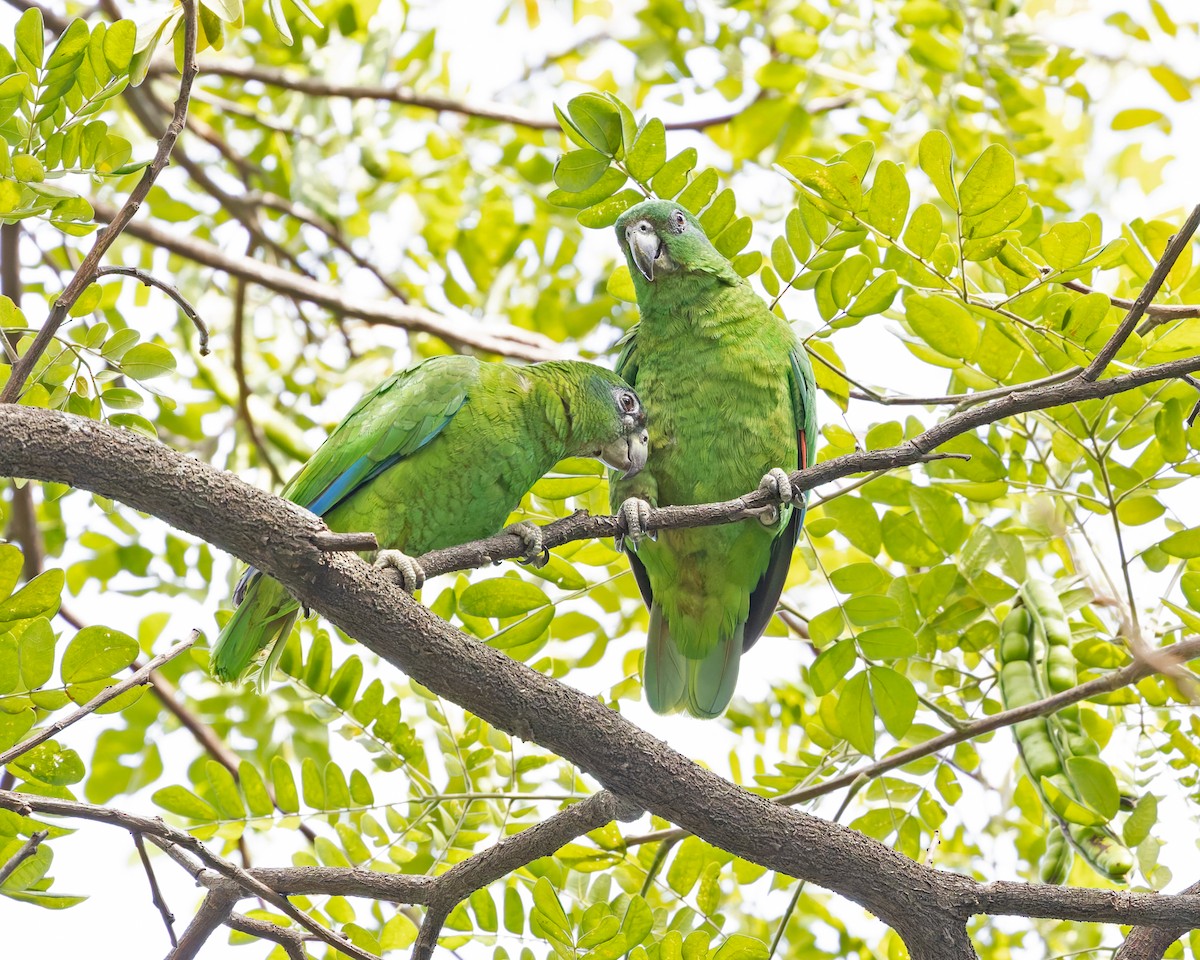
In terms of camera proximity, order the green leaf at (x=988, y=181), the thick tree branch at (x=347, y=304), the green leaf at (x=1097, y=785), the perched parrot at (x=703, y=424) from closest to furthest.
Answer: the green leaf at (x=988, y=181)
the green leaf at (x=1097, y=785)
the perched parrot at (x=703, y=424)
the thick tree branch at (x=347, y=304)

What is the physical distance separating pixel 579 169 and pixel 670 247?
1.87 ft

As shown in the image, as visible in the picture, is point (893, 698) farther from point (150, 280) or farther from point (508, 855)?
point (150, 280)

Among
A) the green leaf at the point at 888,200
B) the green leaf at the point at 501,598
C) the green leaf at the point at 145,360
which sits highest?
the green leaf at the point at 888,200

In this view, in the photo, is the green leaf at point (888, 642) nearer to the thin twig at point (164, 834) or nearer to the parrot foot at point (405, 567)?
the parrot foot at point (405, 567)

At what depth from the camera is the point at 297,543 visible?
2.13 metres

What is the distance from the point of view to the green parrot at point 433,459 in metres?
3.10

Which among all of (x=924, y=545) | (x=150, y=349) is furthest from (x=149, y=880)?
(x=924, y=545)

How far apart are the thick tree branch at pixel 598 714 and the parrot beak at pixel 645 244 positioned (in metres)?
1.17

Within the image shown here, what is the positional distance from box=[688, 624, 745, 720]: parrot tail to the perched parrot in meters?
0.04

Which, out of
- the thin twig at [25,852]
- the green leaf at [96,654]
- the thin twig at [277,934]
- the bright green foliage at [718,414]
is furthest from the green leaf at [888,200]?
the thin twig at [25,852]

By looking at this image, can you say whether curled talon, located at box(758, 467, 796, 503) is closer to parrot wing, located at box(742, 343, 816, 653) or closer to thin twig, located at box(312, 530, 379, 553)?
parrot wing, located at box(742, 343, 816, 653)

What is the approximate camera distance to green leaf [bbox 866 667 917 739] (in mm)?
2934

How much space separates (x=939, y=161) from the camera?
8.86ft

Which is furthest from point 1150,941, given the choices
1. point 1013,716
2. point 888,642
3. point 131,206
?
point 131,206
